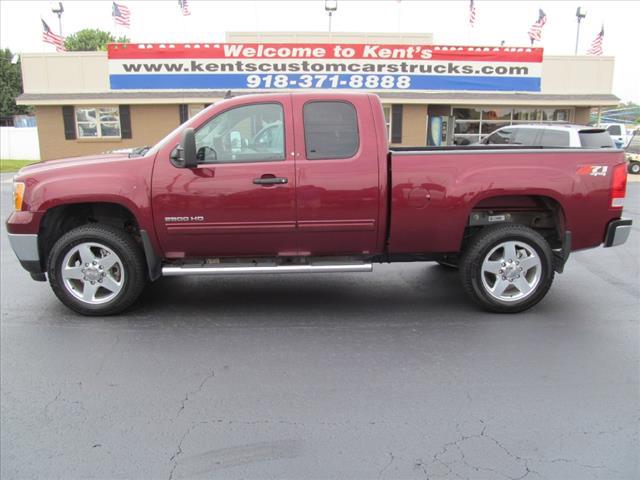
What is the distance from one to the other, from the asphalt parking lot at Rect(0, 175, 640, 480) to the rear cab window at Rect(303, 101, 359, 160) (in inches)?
58.9

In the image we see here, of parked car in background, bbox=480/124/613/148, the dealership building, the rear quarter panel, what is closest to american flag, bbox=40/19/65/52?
the dealership building

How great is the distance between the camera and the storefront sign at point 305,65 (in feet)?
69.2

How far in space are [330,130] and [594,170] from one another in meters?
2.40

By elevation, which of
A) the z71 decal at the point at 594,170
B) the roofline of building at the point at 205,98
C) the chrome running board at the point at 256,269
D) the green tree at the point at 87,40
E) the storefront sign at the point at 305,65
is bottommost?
the chrome running board at the point at 256,269

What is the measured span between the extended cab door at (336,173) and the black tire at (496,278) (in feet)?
3.01

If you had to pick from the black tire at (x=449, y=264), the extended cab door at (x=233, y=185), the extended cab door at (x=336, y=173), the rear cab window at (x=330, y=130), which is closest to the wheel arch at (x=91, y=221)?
the extended cab door at (x=233, y=185)

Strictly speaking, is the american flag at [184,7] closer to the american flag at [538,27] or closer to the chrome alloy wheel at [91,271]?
the american flag at [538,27]

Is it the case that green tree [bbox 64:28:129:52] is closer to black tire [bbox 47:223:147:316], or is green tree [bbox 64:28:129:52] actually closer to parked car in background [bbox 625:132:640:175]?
parked car in background [bbox 625:132:640:175]

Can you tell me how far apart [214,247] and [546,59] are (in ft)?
71.6

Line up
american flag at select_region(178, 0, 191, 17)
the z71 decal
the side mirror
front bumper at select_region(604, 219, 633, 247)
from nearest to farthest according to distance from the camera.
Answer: the side mirror → the z71 decal → front bumper at select_region(604, 219, 633, 247) → american flag at select_region(178, 0, 191, 17)

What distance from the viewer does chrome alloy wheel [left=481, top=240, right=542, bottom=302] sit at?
15.9 feet

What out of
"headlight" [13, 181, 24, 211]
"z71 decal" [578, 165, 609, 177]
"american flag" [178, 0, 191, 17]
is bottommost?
"headlight" [13, 181, 24, 211]

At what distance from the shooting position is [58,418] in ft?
10.4

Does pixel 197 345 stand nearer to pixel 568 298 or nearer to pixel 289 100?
pixel 289 100
